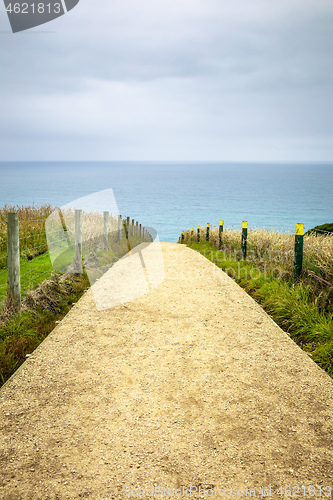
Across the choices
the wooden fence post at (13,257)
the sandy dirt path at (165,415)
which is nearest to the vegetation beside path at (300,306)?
the sandy dirt path at (165,415)

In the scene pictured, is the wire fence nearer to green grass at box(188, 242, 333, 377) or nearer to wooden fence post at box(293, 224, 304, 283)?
wooden fence post at box(293, 224, 304, 283)

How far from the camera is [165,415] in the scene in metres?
3.37

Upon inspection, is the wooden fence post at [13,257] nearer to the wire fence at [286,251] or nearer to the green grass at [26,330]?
the green grass at [26,330]

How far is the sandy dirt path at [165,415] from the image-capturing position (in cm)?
261

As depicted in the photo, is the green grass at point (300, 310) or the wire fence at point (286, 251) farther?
the wire fence at point (286, 251)

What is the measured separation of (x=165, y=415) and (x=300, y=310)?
11.3 ft

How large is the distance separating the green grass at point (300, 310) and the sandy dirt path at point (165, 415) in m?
0.28

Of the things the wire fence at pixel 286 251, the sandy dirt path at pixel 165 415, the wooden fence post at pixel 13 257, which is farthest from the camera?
the wire fence at pixel 286 251

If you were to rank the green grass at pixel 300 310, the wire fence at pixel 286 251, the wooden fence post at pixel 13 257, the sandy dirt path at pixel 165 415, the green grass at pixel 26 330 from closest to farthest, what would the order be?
the sandy dirt path at pixel 165 415, the green grass at pixel 26 330, the green grass at pixel 300 310, the wooden fence post at pixel 13 257, the wire fence at pixel 286 251

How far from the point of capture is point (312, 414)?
3463mm

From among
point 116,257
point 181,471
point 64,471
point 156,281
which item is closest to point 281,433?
point 181,471

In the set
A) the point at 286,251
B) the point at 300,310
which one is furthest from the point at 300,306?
the point at 286,251

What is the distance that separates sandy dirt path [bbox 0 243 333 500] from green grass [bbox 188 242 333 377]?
11.1 inches

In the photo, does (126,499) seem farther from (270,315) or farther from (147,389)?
(270,315)
